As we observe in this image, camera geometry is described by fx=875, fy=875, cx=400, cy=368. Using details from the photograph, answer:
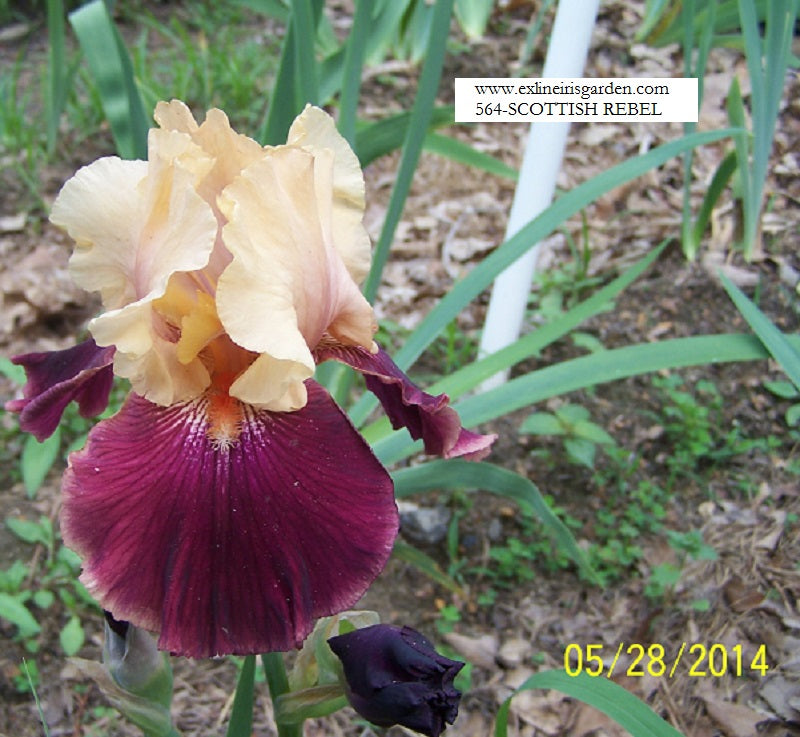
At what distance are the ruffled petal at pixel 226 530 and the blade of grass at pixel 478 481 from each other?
17.9 inches

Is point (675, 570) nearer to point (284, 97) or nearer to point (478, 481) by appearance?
point (478, 481)

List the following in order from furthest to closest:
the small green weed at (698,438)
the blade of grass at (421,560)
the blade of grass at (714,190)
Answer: the blade of grass at (714,190) < the small green weed at (698,438) < the blade of grass at (421,560)

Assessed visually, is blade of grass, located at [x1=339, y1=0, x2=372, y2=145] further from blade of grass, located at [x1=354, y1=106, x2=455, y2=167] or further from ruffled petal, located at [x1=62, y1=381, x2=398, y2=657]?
ruffled petal, located at [x1=62, y1=381, x2=398, y2=657]

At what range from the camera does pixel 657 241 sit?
7.79 ft

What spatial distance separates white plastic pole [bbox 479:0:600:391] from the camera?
4.93 ft

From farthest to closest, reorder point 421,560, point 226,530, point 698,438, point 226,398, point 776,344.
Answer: point 698,438 < point 421,560 < point 776,344 < point 226,398 < point 226,530

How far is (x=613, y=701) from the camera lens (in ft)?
3.04

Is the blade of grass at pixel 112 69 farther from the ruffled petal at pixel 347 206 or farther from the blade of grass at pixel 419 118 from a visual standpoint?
the ruffled petal at pixel 347 206

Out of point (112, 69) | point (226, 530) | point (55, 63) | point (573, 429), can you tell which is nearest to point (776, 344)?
point (573, 429)

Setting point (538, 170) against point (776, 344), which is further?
point (538, 170)

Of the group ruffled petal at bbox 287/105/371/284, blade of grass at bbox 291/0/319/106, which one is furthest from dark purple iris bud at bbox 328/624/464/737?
blade of grass at bbox 291/0/319/106

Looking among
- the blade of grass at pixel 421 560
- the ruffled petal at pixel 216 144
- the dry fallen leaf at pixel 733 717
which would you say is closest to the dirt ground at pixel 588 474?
the dry fallen leaf at pixel 733 717
